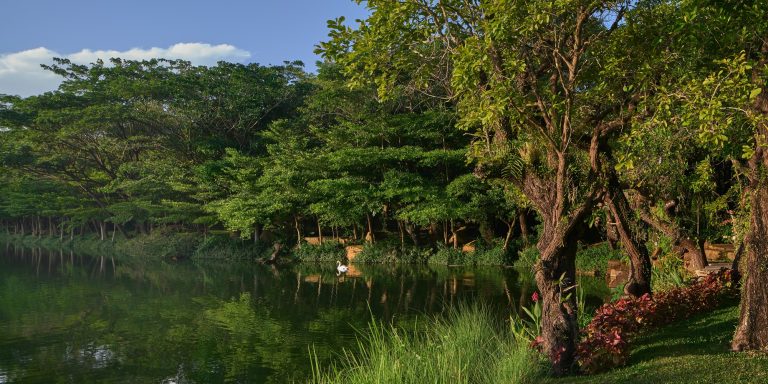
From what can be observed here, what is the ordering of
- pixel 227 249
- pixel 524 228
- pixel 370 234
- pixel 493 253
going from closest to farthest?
pixel 524 228
pixel 493 253
pixel 370 234
pixel 227 249

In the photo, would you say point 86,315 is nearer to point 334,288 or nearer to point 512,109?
point 334,288

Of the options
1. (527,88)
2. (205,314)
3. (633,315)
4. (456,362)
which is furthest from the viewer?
(205,314)

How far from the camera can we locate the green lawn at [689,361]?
5.28 meters

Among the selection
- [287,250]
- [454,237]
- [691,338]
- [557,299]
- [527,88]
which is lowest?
[691,338]

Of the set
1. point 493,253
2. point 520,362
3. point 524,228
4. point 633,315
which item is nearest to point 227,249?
point 493,253

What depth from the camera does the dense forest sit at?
6.50m

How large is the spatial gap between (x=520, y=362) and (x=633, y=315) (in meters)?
3.06

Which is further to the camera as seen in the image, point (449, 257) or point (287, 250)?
point (287, 250)

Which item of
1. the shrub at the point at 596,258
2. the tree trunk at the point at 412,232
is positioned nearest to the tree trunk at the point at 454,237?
the tree trunk at the point at 412,232

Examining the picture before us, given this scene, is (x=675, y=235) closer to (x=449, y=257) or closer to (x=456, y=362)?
(x=456, y=362)

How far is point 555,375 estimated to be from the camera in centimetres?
624

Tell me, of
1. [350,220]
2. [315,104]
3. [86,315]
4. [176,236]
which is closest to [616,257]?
[350,220]

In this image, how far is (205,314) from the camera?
14.2 meters

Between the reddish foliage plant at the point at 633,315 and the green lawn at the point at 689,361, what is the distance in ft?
0.59
